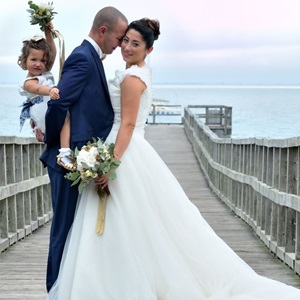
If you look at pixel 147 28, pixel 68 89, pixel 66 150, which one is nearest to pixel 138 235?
pixel 66 150

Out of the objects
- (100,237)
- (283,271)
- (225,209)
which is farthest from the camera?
(225,209)

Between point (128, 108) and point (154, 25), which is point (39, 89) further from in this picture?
point (154, 25)

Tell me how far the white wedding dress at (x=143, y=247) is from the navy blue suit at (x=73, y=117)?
67 mm

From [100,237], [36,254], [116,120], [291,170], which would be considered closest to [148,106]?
[116,120]

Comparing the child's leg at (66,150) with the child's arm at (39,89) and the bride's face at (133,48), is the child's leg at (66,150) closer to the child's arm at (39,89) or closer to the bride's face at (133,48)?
the child's arm at (39,89)

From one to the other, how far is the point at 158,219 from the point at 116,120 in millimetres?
653

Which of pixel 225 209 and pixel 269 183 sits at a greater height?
pixel 269 183

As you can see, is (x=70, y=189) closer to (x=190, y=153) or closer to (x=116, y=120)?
(x=116, y=120)

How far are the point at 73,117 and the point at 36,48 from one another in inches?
21.3

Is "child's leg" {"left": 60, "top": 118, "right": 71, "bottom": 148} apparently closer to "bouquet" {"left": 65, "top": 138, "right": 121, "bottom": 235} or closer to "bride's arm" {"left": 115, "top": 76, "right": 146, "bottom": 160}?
"bouquet" {"left": 65, "top": 138, "right": 121, "bottom": 235}

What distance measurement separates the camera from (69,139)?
4.82m

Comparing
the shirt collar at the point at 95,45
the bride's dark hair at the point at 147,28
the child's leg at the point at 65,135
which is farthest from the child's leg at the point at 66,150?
the bride's dark hair at the point at 147,28

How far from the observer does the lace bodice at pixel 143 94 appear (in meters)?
4.82

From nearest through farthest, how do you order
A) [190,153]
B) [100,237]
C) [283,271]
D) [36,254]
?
[100,237] → [283,271] → [36,254] → [190,153]
